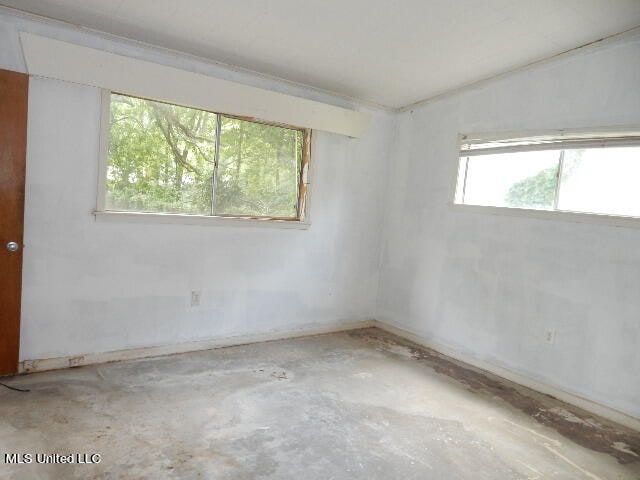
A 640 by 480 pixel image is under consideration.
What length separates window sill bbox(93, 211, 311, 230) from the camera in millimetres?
2943

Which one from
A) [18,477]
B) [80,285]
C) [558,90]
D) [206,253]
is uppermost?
[558,90]

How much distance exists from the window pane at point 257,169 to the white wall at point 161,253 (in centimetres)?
20

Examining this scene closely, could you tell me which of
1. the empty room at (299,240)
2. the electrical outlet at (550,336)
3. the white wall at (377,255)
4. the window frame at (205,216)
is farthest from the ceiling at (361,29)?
the electrical outlet at (550,336)

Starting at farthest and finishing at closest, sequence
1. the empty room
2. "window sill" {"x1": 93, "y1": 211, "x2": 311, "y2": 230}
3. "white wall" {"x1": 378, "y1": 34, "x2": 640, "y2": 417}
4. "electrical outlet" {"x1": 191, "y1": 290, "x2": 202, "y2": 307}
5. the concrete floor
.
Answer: "electrical outlet" {"x1": 191, "y1": 290, "x2": 202, "y2": 307} < "window sill" {"x1": 93, "y1": 211, "x2": 311, "y2": 230} < "white wall" {"x1": 378, "y1": 34, "x2": 640, "y2": 417} < the empty room < the concrete floor

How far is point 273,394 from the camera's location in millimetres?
2775

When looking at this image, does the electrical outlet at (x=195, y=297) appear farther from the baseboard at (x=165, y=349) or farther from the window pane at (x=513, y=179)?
the window pane at (x=513, y=179)

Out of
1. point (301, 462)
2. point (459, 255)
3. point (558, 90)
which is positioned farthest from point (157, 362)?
point (558, 90)

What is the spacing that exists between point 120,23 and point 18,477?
2764 mm

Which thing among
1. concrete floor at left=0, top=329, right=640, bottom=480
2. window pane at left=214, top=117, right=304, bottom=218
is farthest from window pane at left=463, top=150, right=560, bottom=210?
window pane at left=214, top=117, right=304, bottom=218

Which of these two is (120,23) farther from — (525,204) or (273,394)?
(525,204)

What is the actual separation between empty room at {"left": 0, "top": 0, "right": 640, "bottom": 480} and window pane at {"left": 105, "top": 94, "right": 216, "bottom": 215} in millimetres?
17

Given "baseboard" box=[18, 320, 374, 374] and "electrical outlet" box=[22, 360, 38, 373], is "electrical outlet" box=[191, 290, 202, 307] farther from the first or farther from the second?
"electrical outlet" box=[22, 360, 38, 373]

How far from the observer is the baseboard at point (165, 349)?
110 inches

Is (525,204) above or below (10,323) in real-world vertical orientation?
above
